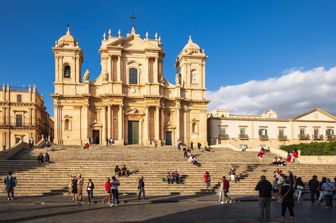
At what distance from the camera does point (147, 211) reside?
19.8 m

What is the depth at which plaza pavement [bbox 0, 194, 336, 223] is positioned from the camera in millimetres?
17094

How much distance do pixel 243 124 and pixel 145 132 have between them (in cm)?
1636

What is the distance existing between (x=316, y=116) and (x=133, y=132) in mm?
30120

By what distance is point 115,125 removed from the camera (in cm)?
5588

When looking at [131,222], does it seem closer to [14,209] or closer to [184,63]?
[14,209]

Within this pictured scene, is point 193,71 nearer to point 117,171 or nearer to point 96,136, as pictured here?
point 96,136

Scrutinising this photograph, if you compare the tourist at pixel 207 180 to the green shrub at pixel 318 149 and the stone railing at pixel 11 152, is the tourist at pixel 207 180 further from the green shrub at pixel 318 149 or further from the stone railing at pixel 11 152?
the green shrub at pixel 318 149

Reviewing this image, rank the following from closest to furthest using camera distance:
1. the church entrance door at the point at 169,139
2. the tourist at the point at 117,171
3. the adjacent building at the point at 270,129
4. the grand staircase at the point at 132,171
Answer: the grand staircase at the point at 132,171, the tourist at the point at 117,171, the church entrance door at the point at 169,139, the adjacent building at the point at 270,129

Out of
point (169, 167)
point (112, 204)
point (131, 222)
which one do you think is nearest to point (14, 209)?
point (112, 204)

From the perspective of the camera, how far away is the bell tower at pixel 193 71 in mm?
59625

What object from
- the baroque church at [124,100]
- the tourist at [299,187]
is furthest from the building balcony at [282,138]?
the tourist at [299,187]

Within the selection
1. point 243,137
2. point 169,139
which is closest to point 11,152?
point 169,139

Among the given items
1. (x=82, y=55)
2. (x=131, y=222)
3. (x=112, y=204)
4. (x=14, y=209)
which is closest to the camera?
(x=131, y=222)

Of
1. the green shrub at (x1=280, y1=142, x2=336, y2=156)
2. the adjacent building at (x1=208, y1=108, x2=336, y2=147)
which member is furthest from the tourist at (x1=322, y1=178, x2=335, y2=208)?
the adjacent building at (x1=208, y1=108, x2=336, y2=147)
